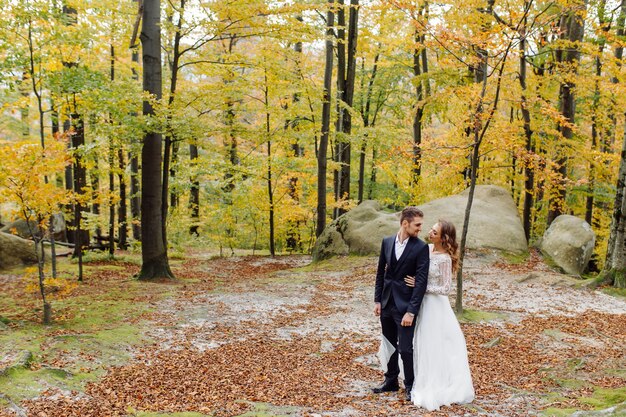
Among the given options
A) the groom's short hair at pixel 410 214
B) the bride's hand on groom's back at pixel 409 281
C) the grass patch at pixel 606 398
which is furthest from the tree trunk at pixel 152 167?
the grass patch at pixel 606 398

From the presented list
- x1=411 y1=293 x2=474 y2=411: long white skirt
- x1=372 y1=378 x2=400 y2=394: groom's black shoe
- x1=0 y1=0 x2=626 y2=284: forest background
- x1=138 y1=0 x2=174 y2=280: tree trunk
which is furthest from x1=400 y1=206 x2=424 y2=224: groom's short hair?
x1=138 y1=0 x2=174 y2=280: tree trunk

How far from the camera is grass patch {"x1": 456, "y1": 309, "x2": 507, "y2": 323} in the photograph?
775 centimetres

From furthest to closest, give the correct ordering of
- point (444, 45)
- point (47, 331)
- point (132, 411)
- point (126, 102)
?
point (126, 102)
point (444, 45)
point (47, 331)
point (132, 411)

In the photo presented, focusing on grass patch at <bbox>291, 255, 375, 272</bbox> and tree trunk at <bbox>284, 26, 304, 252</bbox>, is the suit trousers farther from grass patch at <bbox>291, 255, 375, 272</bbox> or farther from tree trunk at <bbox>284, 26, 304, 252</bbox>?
tree trunk at <bbox>284, 26, 304, 252</bbox>

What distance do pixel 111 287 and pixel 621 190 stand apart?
10942 mm

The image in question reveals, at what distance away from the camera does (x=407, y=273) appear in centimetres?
444

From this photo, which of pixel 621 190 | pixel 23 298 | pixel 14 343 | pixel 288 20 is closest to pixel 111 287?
pixel 23 298

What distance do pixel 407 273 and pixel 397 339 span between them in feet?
2.41

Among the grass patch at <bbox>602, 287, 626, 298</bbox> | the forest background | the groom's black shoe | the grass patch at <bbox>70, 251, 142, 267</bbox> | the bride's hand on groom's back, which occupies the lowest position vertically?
the grass patch at <bbox>70, 251, 142, 267</bbox>

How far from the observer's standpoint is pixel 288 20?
→ 10367mm

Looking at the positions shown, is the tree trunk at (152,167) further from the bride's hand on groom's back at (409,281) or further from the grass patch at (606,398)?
the grass patch at (606,398)

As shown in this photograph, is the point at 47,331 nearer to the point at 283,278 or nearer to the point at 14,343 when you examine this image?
the point at 14,343

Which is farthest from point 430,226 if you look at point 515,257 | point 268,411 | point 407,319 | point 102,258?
point 268,411

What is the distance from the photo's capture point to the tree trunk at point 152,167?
9.94 meters
